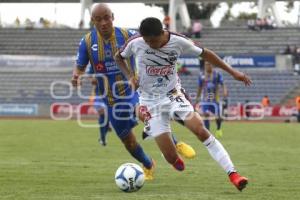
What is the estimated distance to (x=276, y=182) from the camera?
941cm

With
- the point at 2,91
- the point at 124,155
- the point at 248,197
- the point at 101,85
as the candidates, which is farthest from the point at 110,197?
the point at 2,91

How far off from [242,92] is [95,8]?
111 feet

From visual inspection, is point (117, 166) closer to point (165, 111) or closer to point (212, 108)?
point (165, 111)

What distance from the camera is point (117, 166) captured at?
12008mm

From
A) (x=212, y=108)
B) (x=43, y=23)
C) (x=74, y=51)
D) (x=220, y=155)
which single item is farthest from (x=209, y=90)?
(x=43, y=23)

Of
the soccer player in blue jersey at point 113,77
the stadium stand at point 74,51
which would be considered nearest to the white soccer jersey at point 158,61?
the soccer player in blue jersey at point 113,77

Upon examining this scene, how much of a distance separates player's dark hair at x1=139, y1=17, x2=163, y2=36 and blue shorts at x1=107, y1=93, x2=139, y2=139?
2099mm

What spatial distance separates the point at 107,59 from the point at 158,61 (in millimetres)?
1517

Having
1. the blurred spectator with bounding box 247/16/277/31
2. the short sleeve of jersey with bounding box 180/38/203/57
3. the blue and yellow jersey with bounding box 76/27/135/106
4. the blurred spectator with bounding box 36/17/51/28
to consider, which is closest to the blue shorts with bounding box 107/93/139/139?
the blue and yellow jersey with bounding box 76/27/135/106

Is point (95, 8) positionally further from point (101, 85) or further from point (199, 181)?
point (199, 181)

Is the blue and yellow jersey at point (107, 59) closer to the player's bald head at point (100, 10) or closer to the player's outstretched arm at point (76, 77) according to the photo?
the player's outstretched arm at point (76, 77)

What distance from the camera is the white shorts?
8.43m

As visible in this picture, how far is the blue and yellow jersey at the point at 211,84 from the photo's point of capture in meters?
21.0

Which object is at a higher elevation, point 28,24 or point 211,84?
point 211,84
